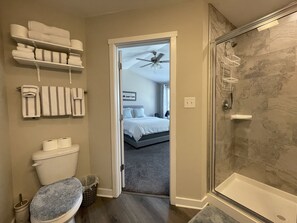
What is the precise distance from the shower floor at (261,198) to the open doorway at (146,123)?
833mm

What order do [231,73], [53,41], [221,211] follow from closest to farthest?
1. [53,41]
2. [221,211]
3. [231,73]

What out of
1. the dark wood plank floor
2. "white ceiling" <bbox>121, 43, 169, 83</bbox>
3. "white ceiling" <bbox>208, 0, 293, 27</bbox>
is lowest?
the dark wood plank floor

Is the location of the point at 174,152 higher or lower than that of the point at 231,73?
lower

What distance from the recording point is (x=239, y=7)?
171cm

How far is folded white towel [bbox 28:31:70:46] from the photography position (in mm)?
1451

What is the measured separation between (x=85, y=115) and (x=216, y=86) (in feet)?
5.38

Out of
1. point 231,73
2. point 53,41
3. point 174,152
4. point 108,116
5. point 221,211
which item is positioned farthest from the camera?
point 231,73

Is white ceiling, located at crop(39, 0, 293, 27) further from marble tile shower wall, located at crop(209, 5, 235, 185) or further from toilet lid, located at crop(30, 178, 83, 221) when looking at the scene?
toilet lid, located at crop(30, 178, 83, 221)

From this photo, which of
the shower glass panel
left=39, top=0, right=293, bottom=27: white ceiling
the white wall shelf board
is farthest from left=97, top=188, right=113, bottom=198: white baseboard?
left=39, top=0, right=293, bottom=27: white ceiling

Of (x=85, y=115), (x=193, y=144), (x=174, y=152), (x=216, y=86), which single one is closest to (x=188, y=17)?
(x=216, y=86)

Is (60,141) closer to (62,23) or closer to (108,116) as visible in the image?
(108,116)

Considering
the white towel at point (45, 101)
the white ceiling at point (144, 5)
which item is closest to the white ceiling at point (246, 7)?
the white ceiling at point (144, 5)

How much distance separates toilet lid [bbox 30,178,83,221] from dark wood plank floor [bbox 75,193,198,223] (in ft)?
1.59

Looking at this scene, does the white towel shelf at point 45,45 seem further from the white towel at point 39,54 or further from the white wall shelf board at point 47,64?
the white wall shelf board at point 47,64
